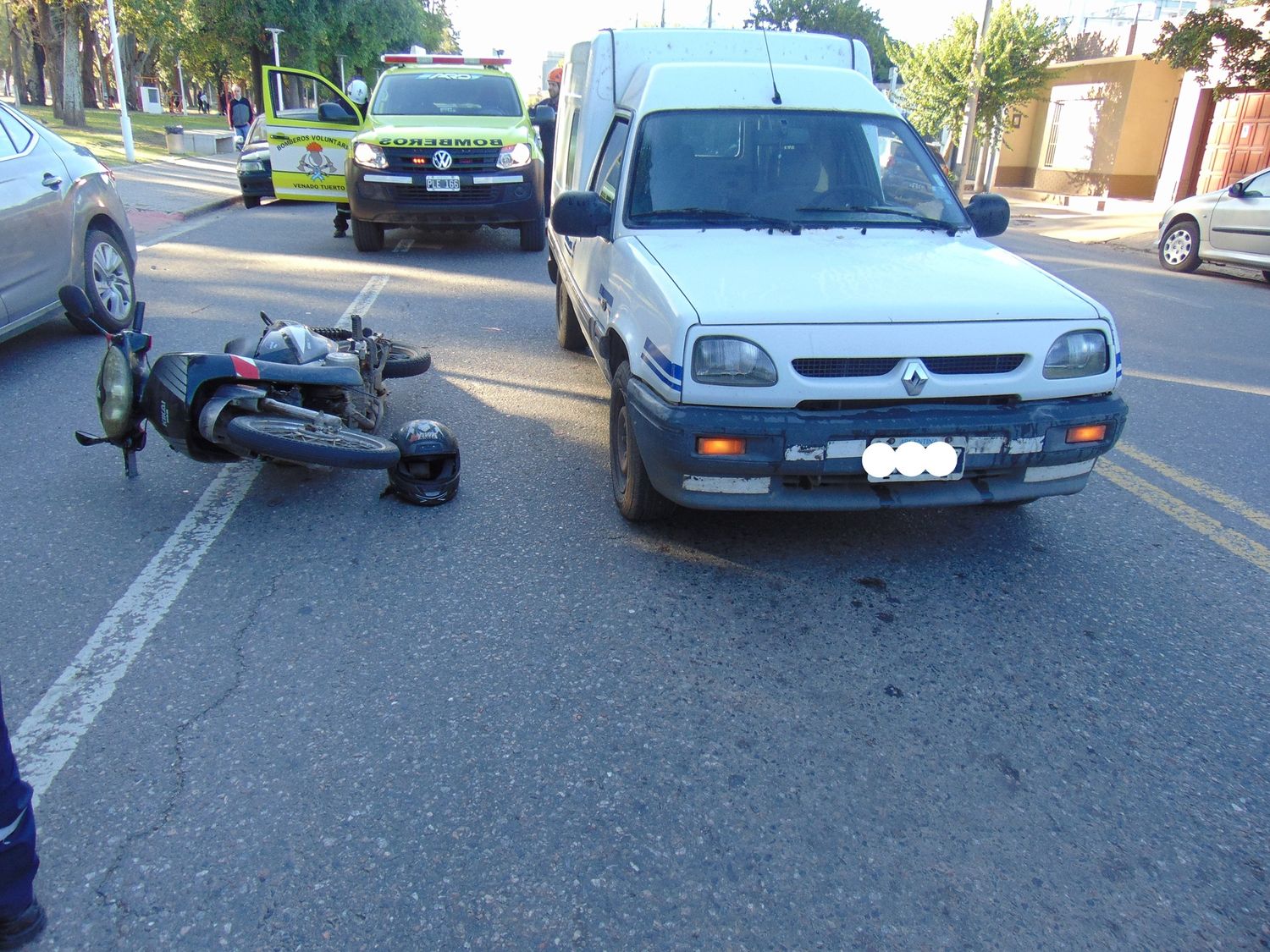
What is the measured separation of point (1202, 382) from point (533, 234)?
7517mm

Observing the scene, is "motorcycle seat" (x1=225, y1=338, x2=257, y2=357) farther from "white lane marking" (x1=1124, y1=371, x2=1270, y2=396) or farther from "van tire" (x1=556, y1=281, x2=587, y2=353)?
"white lane marking" (x1=1124, y1=371, x2=1270, y2=396)

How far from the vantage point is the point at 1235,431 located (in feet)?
19.6

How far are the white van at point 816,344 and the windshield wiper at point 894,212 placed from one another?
0.04ft

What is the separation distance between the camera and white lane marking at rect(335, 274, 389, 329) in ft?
25.7

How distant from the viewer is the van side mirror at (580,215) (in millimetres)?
4660

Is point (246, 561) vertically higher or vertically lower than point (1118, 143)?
lower

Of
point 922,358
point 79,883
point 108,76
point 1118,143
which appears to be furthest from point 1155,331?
point 108,76

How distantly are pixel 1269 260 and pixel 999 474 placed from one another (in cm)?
1062

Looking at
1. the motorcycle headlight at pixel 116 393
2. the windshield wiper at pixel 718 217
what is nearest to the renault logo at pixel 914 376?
the windshield wiper at pixel 718 217

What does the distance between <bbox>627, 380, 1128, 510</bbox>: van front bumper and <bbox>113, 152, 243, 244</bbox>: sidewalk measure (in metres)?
9.02

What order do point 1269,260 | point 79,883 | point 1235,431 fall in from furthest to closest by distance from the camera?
point 1269,260, point 1235,431, point 79,883

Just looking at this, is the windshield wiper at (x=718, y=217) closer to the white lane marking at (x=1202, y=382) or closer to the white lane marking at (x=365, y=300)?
the white lane marking at (x=365, y=300)

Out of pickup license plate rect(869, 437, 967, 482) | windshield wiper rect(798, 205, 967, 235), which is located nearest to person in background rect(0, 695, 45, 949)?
pickup license plate rect(869, 437, 967, 482)

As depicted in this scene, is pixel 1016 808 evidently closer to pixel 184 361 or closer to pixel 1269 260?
pixel 184 361
